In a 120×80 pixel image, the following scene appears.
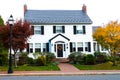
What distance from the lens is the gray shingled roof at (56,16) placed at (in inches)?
1775

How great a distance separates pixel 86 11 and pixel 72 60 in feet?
37.2

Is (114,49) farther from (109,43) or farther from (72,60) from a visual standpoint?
(72,60)

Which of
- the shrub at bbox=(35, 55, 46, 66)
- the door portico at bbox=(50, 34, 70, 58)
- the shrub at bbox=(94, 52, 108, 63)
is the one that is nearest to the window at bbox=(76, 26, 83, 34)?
the door portico at bbox=(50, 34, 70, 58)

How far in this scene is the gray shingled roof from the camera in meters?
45.1

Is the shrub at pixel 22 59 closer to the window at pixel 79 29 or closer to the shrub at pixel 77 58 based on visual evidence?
the shrub at pixel 77 58

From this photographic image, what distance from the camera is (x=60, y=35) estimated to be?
4391cm

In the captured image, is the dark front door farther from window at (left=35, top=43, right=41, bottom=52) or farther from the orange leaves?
the orange leaves

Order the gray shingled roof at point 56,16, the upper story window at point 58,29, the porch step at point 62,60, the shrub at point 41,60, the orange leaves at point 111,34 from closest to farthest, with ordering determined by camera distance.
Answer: the orange leaves at point 111,34
the shrub at point 41,60
the porch step at point 62,60
the upper story window at point 58,29
the gray shingled roof at point 56,16

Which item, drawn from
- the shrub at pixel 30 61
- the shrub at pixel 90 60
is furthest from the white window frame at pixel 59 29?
the shrub at pixel 30 61

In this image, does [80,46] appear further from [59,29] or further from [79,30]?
[59,29]

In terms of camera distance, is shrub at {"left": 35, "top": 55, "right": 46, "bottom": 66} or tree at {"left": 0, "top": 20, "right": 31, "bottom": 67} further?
shrub at {"left": 35, "top": 55, "right": 46, "bottom": 66}

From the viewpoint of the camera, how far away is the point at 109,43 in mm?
34281

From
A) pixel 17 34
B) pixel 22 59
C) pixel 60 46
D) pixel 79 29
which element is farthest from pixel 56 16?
pixel 17 34

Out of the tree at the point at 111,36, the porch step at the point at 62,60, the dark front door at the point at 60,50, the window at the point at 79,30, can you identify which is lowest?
the porch step at the point at 62,60
